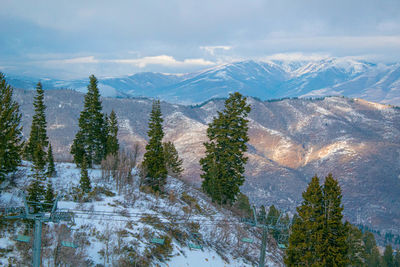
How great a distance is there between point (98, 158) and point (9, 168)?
18.6 m

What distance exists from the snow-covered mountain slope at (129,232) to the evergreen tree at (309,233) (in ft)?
12.8

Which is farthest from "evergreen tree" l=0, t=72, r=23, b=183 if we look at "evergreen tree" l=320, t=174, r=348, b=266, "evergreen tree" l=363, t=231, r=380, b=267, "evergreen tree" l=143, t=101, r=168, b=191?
"evergreen tree" l=363, t=231, r=380, b=267

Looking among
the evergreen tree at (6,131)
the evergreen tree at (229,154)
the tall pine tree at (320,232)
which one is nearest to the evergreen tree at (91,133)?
the evergreen tree at (229,154)

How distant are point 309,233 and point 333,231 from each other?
64.4 inches

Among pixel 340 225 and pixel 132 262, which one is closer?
pixel 132 262

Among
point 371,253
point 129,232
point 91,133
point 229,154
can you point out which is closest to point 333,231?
point 129,232

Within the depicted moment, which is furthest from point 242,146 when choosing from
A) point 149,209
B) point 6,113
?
point 6,113

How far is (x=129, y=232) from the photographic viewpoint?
2084cm

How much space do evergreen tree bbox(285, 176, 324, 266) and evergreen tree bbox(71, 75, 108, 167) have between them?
2711 centimetres

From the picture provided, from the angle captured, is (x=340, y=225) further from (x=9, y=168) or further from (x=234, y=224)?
(x=9, y=168)

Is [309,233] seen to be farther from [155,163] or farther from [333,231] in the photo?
[155,163]

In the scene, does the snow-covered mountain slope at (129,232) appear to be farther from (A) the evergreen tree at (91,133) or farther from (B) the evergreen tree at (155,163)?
(A) the evergreen tree at (91,133)

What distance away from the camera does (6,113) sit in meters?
21.7

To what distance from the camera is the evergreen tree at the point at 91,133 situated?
41.0 m
